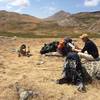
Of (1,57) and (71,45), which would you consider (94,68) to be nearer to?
(71,45)

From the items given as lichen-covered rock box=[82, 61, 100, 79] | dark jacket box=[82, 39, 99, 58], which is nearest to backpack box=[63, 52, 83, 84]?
lichen-covered rock box=[82, 61, 100, 79]

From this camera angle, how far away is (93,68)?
1387cm

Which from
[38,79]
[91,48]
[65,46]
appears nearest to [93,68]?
[91,48]

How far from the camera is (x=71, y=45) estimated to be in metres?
16.9

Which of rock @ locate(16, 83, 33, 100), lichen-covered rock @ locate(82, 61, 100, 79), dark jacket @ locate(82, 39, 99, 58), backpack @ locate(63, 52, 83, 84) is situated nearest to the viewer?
rock @ locate(16, 83, 33, 100)

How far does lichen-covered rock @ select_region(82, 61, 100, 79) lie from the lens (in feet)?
44.7

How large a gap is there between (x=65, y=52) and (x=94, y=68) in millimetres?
3949

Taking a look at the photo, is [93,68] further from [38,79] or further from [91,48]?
[38,79]

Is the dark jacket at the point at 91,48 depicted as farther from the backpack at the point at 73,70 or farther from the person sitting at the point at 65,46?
the person sitting at the point at 65,46

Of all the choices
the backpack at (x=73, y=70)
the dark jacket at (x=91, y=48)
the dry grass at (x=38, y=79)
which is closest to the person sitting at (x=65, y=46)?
the dry grass at (x=38, y=79)

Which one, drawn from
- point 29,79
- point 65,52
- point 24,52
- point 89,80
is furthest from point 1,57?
point 89,80

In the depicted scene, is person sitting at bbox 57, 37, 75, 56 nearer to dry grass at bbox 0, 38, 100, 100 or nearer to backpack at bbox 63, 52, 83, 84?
dry grass at bbox 0, 38, 100, 100

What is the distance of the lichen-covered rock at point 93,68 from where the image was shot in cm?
1362

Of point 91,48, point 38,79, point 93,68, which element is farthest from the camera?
point 91,48
